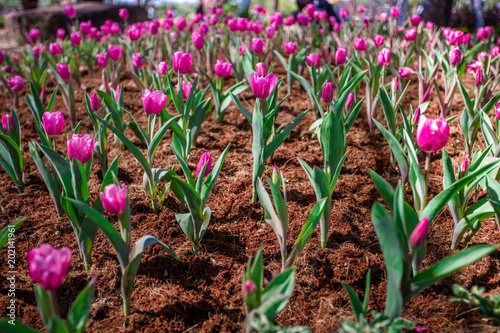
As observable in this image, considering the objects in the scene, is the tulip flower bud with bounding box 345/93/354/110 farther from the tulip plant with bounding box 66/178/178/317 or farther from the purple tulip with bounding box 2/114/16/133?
the purple tulip with bounding box 2/114/16/133

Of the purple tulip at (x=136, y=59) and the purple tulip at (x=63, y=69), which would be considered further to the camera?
the purple tulip at (x=136, y=59)

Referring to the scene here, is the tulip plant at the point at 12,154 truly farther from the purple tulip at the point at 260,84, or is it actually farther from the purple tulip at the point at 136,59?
the purple tulip at the point at 260,84

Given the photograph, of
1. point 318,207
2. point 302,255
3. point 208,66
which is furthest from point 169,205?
point 208,66

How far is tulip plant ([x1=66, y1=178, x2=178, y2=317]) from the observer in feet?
3.67

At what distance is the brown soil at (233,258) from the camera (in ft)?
4.41

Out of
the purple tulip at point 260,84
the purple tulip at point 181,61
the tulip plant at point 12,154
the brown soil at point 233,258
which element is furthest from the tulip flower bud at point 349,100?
the tulip plant at point 12,154

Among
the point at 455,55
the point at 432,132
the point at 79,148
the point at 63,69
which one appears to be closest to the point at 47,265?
the point at 79,148

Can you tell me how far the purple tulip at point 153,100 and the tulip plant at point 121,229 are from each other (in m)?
0.53

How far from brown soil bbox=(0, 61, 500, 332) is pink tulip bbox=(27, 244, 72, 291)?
0.47m

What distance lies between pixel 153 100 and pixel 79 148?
1.42 feet

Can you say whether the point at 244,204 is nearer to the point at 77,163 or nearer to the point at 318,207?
the point at 318,207

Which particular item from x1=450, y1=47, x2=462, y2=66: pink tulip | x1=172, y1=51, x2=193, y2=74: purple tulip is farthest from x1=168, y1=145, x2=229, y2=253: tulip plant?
x1=450, y1=47, x2=462, y2=66: pink tulip

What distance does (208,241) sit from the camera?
66.7 inches

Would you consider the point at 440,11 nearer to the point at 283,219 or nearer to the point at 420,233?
the point at 283,219
